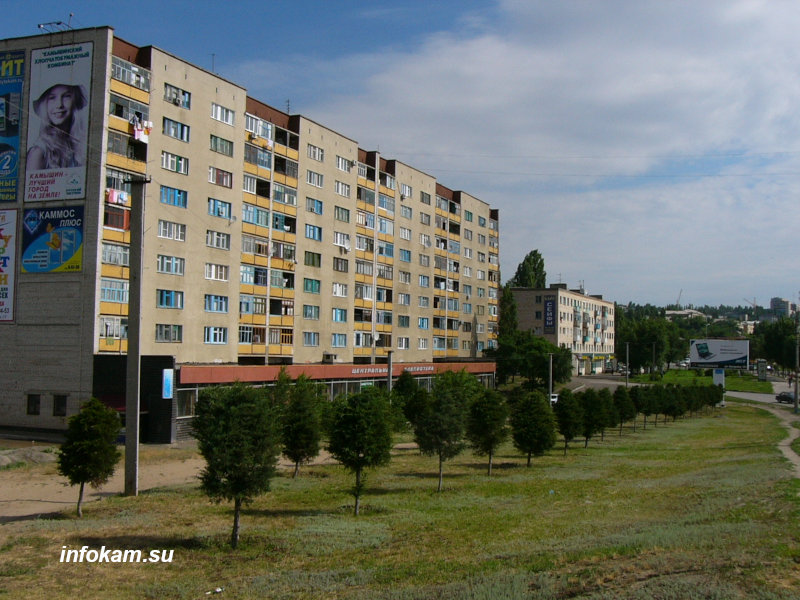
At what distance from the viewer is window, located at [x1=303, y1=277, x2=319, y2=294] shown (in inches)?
2596

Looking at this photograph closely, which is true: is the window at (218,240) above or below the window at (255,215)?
below

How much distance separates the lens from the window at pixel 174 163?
5025 centimetres

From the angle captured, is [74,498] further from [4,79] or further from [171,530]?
[4,79]

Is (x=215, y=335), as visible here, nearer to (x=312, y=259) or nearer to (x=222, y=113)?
(x=312, y=259)

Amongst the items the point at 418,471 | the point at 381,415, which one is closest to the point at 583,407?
the point at 418,471

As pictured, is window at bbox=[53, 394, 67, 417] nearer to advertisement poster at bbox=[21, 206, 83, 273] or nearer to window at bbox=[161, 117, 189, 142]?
advertisement poster at bbox=[21, 206, 83, 273]

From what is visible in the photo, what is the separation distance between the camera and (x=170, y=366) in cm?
4638

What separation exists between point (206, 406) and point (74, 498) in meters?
12.2

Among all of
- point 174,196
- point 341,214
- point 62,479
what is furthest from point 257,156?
point 62,479

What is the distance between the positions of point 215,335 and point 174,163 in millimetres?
13313

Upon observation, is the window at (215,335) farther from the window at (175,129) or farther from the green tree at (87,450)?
the green tree at (87,450)

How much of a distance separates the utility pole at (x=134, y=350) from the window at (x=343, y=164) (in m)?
40.1

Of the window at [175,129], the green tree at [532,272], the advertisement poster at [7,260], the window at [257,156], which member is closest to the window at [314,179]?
the window at [257,156]

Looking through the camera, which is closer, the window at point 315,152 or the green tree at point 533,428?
the green tree at point 533,428
